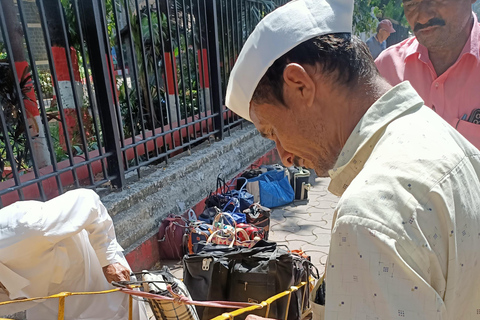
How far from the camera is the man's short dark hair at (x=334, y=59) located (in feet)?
2.82

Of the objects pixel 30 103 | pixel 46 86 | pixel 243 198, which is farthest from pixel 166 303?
pixel 46 86

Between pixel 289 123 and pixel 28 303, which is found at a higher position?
pixel 289 123

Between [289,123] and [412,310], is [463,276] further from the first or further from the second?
[289,123]

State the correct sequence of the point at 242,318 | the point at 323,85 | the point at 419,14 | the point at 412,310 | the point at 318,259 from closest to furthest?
the point at 412,310 → the point at 323,85 → the point at 419,14 → the point at 242,318 → the point at 318,259

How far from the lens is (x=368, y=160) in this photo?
29.0 inches

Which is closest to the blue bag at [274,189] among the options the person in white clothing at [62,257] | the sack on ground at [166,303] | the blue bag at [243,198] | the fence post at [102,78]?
the blue bag at [243,198]

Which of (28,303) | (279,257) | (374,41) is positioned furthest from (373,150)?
(374,41)

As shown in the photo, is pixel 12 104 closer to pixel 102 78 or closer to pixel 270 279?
pixel 102 78

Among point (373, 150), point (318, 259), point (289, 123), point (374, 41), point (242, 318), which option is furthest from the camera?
point (374, 41)

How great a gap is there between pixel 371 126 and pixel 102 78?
2.71 m

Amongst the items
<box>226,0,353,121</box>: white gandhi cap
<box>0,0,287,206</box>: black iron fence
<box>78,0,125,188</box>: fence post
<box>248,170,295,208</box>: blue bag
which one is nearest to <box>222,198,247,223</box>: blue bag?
<box>248,170,295,208</box>: blue bag

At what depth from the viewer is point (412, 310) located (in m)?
0.60

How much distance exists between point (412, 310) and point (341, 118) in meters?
0.44

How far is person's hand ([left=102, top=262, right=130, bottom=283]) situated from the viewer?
208 centimetres
